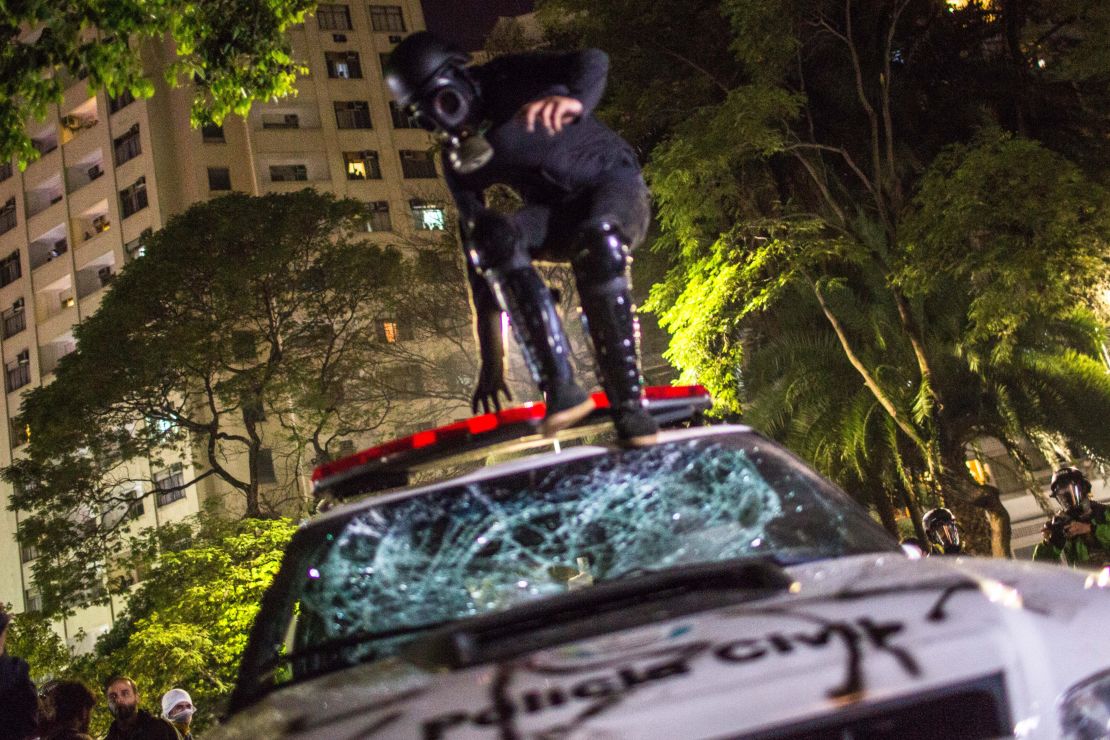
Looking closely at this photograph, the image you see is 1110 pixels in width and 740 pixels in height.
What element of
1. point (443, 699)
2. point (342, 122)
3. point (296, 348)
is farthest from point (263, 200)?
point (443, 699)

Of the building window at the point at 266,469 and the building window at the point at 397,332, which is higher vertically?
the building window at the point at 397,332

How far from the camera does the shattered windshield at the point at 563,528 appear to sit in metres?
2.94

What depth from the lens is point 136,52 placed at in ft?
28.3

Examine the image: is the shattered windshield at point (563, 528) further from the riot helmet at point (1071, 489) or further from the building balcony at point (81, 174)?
the building balcony at point (81, 174)

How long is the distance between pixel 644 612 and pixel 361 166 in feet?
150

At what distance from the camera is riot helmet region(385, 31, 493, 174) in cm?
285

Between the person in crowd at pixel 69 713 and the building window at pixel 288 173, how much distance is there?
41.1 meters

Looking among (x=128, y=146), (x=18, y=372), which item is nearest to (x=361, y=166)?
(x=128, y=146)

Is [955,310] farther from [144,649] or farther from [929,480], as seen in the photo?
[144,649]

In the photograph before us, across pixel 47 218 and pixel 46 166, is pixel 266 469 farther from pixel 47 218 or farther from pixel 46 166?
pixel 46 166

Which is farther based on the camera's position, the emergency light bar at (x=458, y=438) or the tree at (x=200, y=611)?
the tree at (x=200, y=611)

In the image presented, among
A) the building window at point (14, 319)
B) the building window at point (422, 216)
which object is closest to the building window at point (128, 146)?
the building window at point (14, 319)

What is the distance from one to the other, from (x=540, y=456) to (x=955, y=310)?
45.9 ft

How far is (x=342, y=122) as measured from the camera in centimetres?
4672
